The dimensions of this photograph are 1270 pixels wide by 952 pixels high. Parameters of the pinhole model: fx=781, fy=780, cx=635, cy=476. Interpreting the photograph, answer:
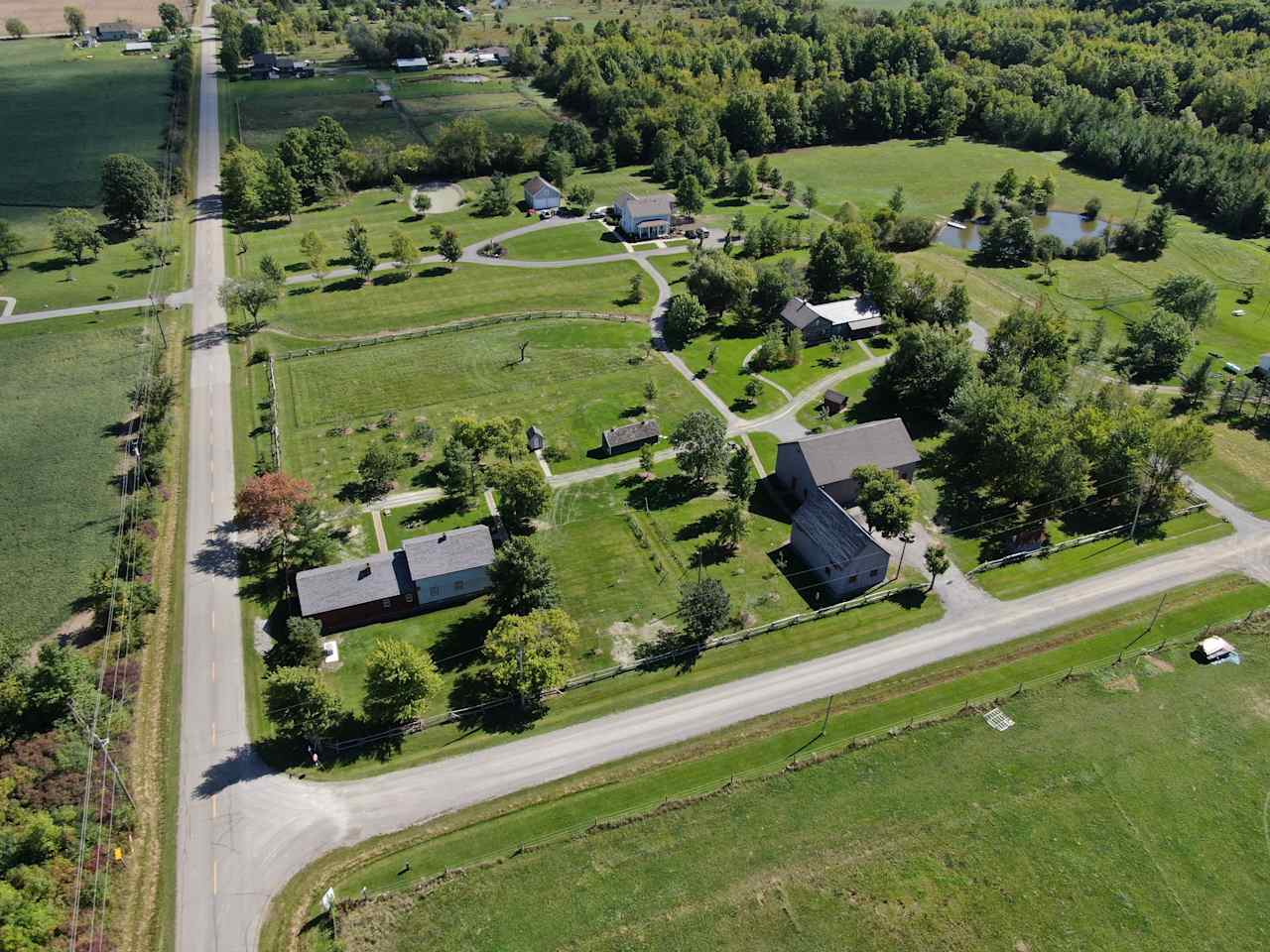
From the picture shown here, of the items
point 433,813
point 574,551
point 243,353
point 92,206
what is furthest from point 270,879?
point 92,206

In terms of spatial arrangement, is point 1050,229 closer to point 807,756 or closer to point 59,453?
point 807,756

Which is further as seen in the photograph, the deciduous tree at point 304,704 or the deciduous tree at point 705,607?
the deciduous tree at point 705,607

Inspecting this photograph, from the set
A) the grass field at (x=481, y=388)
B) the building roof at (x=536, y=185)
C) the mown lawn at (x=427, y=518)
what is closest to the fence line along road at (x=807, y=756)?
the mown lawn at (x=427, y=518)

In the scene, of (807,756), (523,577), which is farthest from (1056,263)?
(523,577)

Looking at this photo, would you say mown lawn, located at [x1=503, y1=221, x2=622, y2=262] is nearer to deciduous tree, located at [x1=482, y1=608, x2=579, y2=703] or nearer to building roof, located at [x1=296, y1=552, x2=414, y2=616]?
building roof, located at [x1=296, y1=552, x2=414, y2=616]

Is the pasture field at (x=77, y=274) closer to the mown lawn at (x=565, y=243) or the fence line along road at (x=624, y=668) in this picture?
the mown lawn at (x=565, y=243)
